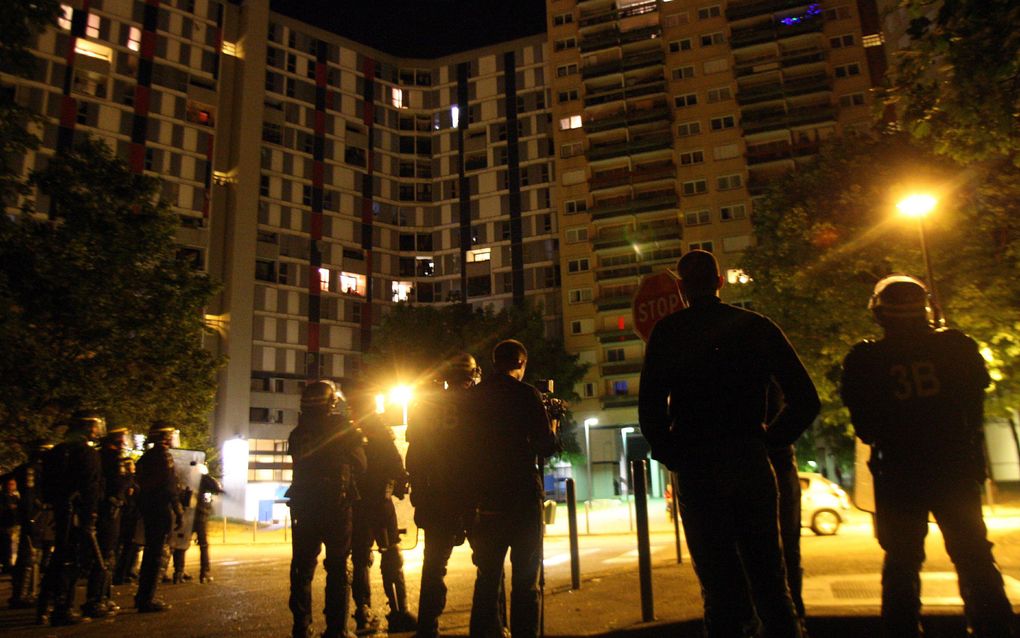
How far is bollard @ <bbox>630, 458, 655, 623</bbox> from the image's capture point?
20.0ft

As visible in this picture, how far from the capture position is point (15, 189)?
51.3ft

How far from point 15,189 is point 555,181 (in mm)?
55266

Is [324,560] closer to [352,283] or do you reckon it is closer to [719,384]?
[719,384]

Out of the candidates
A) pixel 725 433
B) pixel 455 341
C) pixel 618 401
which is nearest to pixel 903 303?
pixel 725 433

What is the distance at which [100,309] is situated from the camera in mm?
22453

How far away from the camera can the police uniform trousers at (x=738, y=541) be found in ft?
9.84

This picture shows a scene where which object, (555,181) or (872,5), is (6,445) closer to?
(555,181)

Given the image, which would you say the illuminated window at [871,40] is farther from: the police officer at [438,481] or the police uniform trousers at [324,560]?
the police uniform trousers at [324,560]

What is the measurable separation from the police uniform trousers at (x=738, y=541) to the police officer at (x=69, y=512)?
676 centimetres

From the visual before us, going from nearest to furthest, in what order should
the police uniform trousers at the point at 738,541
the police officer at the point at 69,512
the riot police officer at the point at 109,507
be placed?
the police uniform trousers at the point at 738,541 < the police officer at the point at 69,512 < the riot police officer at the point at 109,507

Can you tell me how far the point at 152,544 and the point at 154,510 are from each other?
→ 37 centimetres

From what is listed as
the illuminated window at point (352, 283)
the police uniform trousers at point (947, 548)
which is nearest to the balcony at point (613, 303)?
the illuminated window at point (352, 283)

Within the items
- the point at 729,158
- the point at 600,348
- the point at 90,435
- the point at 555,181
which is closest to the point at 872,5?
the point at 729,158

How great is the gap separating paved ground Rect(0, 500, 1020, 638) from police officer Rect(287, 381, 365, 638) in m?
1.03
